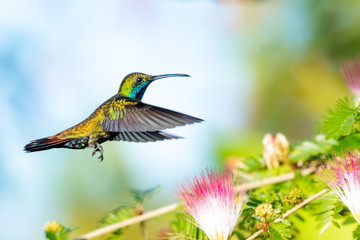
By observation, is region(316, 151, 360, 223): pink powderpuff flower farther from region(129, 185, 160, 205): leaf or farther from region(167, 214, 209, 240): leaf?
region(129, 185, 160, 205): leaf

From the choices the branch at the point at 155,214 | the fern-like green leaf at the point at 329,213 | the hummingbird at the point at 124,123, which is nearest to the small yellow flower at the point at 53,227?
the branch at the point at 155,214

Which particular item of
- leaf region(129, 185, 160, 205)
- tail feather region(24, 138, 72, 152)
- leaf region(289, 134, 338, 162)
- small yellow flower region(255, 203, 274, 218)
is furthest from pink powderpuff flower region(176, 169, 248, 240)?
leaf region(129, 185, 160, 205)

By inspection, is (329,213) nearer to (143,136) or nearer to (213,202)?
(213,202)

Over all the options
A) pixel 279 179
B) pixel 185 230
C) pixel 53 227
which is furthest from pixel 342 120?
pixel 53 227

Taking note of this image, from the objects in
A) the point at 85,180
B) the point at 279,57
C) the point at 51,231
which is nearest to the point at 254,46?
the point at 279,57

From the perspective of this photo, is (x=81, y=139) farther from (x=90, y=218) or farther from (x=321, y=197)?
(x=90, y=218)

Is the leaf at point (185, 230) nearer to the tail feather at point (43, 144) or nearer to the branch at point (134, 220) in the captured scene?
the branch at point (134, 220)

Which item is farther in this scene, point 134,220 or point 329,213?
point 134,220
